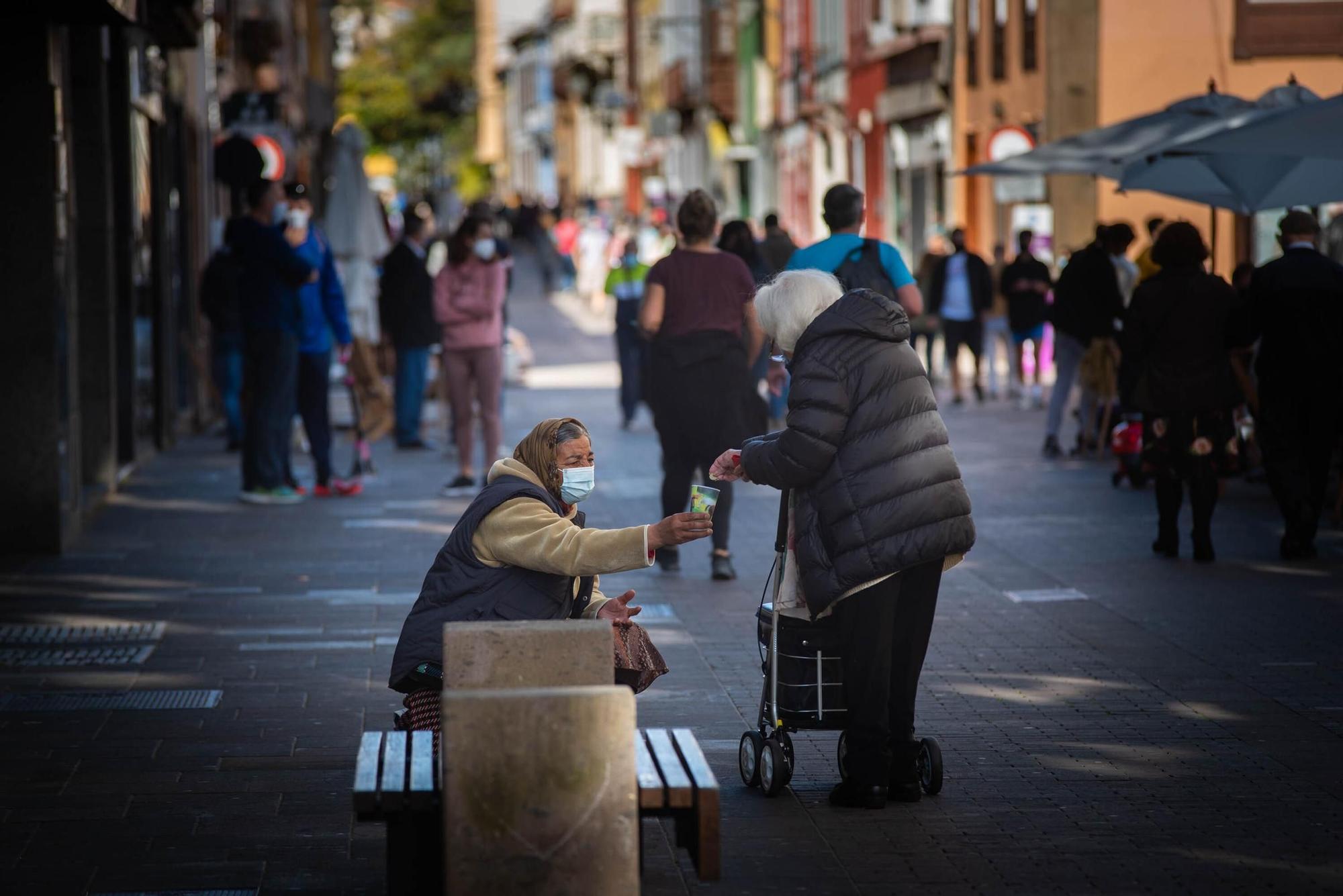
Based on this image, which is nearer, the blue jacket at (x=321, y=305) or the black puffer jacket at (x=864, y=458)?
the black puffer jacket at (x=864, y=458)

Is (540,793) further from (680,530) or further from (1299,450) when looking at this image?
(1299,450)

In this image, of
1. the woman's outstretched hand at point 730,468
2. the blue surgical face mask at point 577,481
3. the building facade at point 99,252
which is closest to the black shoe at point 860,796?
the woman's outstretched hand at point 730,468

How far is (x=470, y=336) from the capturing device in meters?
14.7

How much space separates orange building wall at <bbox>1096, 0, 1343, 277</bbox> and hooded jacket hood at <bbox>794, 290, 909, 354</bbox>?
23056 mm

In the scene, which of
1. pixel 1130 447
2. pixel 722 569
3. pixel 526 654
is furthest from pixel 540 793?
pixel 1130 447

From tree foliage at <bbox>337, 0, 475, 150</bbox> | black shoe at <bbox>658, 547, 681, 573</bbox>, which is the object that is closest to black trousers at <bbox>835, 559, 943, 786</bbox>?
black shoe at <bbox>658, 547, 681, 573</bbox>

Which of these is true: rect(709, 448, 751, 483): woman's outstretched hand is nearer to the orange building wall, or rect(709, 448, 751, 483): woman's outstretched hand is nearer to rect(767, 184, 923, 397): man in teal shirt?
rect(767, 184, 923, 397): man in teal shirt

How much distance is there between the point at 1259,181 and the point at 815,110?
117 ft

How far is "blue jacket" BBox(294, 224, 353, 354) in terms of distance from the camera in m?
14.3

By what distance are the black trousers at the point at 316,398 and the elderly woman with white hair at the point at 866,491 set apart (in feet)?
27.7

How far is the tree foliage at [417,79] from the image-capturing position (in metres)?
87.5

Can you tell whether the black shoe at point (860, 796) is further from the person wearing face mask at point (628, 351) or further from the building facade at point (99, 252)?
the person wearing face mask at point (628, 351)

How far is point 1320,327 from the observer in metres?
11.4

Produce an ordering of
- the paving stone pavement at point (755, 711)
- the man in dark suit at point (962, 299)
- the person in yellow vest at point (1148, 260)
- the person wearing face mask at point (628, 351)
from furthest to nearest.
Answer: the man in dark suit at point (962, 299) < the person wearing face mask at point (628, 351) < the person in yellow vest at point (1148, 260) < the paving stone pavement at point (755, 711)
